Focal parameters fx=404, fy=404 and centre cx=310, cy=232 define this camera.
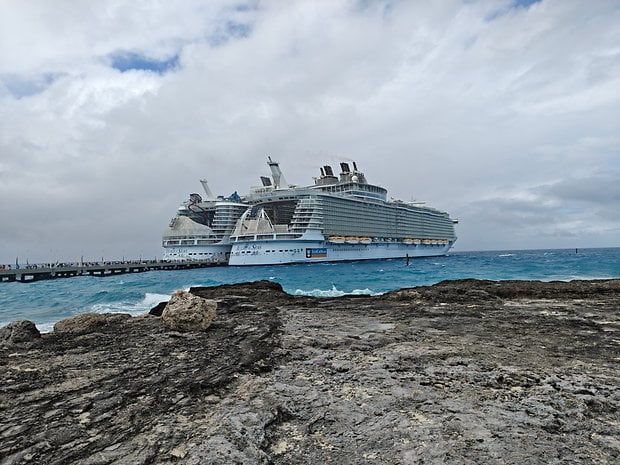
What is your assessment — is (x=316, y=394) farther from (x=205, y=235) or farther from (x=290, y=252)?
(x=205, y=235)

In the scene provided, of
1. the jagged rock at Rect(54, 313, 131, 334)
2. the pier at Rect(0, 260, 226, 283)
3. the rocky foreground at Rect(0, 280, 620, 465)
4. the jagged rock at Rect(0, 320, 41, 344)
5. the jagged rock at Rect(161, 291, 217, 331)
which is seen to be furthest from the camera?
the pier at Rect(0, 260, 226, 283)

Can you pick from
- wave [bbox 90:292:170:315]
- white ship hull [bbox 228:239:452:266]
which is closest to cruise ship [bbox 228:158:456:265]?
white ship hull [bbox 228:239:452:266]

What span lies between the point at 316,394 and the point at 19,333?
258 inches

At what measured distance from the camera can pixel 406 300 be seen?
13.5 metres

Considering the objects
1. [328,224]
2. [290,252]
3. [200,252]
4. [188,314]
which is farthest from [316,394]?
[200,252]

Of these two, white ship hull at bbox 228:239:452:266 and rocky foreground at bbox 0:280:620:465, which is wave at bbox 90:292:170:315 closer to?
rocky foreground at bbox 0:280:620:465

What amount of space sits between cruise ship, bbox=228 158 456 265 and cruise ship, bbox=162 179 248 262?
14.4 ft

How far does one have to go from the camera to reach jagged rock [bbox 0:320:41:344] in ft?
24.8

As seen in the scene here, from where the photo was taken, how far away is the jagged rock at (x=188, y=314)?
8.23m

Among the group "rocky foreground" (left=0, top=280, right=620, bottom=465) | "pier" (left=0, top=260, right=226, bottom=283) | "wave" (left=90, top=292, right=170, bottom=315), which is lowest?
"wave" (left=90, top=292, right=170, bottom=315)

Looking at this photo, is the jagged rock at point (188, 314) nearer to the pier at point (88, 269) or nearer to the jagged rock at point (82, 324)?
the jagged rock at point (82, 324)

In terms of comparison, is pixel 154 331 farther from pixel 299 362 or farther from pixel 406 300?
pixel 406 300

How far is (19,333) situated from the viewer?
25.2 feet

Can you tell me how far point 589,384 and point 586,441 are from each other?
1533 millimetres
